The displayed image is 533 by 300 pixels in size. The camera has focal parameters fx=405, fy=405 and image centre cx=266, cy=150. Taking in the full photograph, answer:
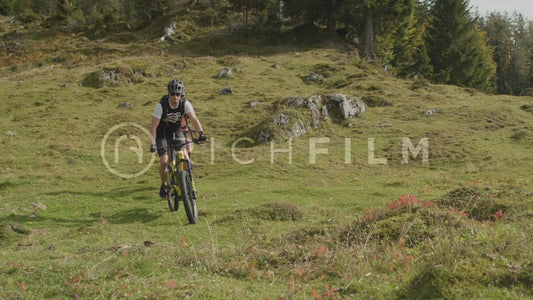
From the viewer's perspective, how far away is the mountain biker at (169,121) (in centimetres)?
1020

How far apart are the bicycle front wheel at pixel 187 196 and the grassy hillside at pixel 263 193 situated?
52cm

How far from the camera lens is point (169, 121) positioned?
10656 mm

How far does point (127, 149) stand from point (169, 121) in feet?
39.2

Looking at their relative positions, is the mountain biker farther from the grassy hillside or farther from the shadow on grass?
the grassy hillside

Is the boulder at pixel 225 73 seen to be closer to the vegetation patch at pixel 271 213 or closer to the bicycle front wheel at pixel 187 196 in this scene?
the vegetation patch at pixel 271 213

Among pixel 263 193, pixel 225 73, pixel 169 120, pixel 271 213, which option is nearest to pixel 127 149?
pixel 263 193

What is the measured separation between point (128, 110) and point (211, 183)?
14288mm

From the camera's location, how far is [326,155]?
20.2 meters

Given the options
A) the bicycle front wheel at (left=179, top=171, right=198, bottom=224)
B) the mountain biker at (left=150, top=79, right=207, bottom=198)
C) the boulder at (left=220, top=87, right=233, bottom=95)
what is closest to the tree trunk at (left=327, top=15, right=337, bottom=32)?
the boulder at (left=220, top=87, right=233, bottom=95)

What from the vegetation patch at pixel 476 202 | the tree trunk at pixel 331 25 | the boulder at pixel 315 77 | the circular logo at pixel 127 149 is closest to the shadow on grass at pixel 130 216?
the circular logo at pixel 127 149

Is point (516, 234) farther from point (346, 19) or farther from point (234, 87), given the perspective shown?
point (346, 19)

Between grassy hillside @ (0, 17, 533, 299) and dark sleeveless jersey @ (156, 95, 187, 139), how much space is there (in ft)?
7.88

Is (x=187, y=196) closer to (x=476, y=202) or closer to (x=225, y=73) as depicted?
(x=476, y=202)

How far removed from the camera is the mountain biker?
10.2 m
